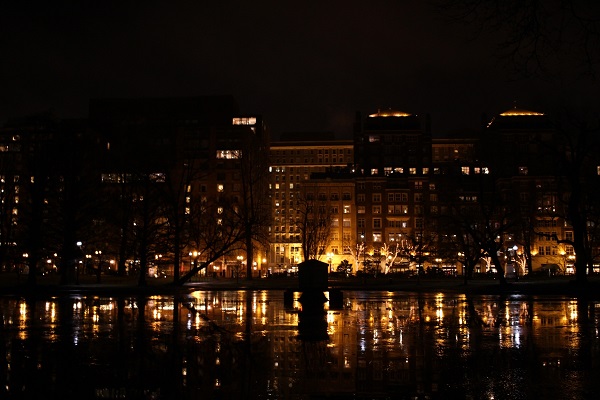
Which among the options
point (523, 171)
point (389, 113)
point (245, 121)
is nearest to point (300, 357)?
point (523, 171)

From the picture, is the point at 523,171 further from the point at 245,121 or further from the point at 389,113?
the point at 245,121

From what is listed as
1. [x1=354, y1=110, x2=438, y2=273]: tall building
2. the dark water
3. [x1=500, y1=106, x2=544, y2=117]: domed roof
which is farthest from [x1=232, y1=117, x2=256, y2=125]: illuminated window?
the dark water

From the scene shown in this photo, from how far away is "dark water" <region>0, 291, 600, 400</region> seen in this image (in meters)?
10.3

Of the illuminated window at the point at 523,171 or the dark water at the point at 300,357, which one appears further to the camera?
the illuminated window at the point at 523,171

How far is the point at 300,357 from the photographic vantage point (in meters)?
13.6

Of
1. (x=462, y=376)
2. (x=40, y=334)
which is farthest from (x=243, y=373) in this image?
(x=40, y=334)

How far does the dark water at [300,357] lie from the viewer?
10312 mm

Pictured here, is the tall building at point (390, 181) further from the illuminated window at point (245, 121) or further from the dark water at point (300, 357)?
the dark water at point (300, 357)

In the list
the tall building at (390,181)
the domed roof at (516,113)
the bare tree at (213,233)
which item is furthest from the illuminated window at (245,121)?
the bare tree at (213,233)

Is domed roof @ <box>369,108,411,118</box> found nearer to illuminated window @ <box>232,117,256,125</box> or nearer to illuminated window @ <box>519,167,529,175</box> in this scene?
illuminated window @ <box>232,117,256,125</box>

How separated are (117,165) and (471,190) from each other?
104810 millimetres

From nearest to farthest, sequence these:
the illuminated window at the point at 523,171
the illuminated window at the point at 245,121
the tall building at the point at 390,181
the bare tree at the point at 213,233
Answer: the bare tree at the point at 213,233, the illuminated window at the point at 523,171, the tall building at the point at 390,181, the illuminated window at the point at 245,121

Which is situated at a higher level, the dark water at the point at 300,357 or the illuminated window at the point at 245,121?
the illuminated window at the point at 245,121

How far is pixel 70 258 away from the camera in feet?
168
